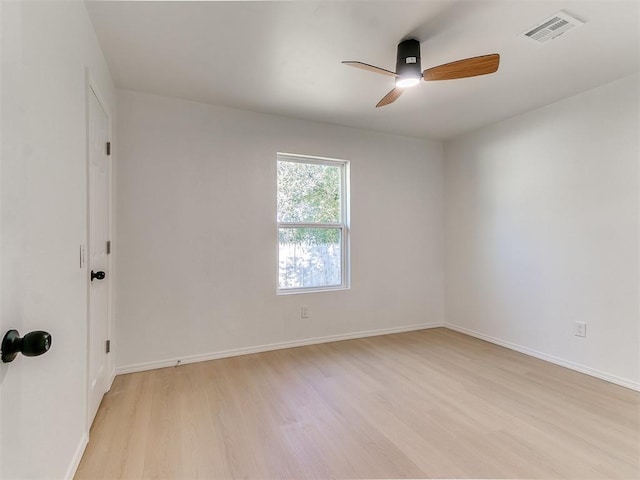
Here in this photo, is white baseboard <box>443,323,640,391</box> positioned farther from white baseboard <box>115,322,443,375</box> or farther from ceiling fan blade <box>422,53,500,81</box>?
ceiling fan blade <box>422,53,500,81</box>

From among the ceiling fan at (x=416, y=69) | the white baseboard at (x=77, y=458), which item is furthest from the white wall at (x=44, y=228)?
the ceiling fan at (x=416, y=69)

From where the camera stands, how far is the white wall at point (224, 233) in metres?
2.79

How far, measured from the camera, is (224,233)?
10.2ft

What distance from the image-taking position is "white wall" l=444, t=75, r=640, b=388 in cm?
255

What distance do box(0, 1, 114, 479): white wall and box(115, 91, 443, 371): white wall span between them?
1072 millimetres

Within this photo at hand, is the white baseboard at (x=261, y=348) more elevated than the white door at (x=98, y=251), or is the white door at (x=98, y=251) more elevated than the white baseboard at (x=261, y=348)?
the white door at (x=98, y=251)

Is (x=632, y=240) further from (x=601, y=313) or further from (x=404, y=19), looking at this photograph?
(x=404, y=19)

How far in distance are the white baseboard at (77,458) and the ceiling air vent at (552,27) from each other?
11.3 feet

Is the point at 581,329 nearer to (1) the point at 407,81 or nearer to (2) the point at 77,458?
(1) the point at 407,81

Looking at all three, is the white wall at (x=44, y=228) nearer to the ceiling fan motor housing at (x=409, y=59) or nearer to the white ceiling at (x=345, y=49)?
the white ceiling at (x=345, y=49)

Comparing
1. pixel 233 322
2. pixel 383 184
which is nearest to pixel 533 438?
pixel 233 322

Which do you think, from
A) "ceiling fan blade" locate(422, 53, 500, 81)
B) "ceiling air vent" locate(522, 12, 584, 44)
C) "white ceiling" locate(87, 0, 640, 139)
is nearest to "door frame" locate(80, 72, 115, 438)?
"white ceiling" locate(87, 0, 640, 139)

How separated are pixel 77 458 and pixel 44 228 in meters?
1.21

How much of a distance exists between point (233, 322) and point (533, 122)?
3.58 m
